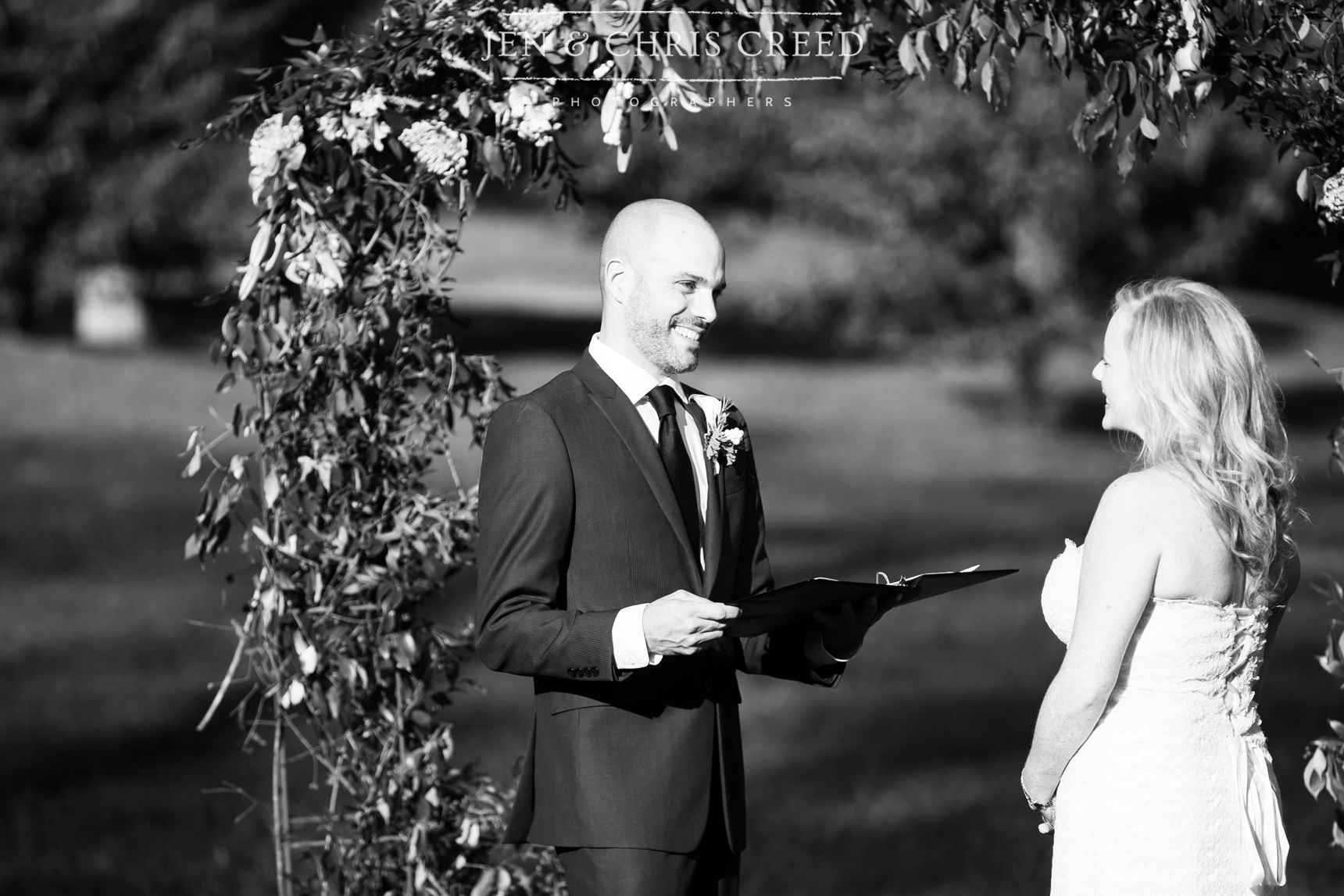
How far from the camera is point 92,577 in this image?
1262 centimetres

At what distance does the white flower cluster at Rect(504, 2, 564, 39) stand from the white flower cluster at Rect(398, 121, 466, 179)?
31 centimetres

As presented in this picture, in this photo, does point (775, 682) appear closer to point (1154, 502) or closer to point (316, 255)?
point (316, 255)

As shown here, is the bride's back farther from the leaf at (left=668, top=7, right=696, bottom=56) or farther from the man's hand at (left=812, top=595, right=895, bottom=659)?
the leaf at (left=668, top=7, right=696, bottom=56)

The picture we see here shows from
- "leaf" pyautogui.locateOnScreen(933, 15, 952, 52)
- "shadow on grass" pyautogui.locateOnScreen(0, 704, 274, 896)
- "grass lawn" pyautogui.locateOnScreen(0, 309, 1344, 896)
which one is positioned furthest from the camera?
"grass lawn" pyautogui.locateOnScreen(0, 309, 1344, 896)

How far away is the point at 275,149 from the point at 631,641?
63.8 inches

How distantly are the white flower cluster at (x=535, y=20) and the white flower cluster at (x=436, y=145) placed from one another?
0.31 m

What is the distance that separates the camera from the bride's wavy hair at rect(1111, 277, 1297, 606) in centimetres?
316

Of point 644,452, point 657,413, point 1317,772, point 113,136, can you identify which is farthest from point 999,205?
point 644,452

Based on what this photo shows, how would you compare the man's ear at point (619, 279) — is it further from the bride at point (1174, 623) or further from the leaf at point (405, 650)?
the leaf at point (405, 650)

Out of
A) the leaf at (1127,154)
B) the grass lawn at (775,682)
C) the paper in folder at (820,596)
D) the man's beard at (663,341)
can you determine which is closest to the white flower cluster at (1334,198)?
the leaf at (1127,154)

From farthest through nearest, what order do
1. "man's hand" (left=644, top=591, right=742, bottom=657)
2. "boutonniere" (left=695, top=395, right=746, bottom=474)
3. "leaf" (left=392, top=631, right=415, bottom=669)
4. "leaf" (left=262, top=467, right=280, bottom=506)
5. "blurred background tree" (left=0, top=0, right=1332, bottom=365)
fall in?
"blurred background tree" (left=0, top=0, right=1332, bottom=365) → "leaf" (left=392, top=631, right=415, bottom=669) → "leaf" (left=262, top=467, right=280, bottom=506) → "boutonniere" (left=695, top=395, right=746, bottom=474) → "man's hand" (left=644, top=591, right=742, bottom=657)

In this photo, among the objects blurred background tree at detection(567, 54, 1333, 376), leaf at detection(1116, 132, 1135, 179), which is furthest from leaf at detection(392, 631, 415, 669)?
blurred background tree at detection(567, 54, 1333, 376)

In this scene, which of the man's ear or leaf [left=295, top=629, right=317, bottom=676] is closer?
the man's ear

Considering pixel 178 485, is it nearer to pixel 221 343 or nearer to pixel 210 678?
pixel 210 678
